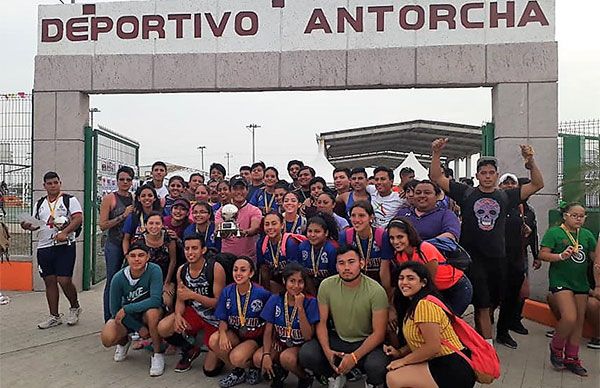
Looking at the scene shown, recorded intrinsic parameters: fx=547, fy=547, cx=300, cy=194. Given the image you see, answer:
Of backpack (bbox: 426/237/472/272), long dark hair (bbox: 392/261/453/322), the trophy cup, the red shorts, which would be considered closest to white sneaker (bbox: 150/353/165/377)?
the red shorts

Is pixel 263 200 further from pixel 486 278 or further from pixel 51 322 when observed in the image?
pixel 51 322

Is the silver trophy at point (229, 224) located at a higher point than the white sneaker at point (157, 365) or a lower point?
higher

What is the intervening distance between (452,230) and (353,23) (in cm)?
393

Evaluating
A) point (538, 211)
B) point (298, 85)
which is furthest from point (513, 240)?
point (298, 85)

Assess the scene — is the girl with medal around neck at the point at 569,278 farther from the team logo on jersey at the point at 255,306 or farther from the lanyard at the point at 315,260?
the team logo on jersey at the point at 255,306

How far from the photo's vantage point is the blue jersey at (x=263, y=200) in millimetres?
6062

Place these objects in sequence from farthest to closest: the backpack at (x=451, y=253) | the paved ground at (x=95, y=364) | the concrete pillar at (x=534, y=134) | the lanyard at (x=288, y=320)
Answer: the concrete pillar at (x=534, y=134) → the paved ground at (x=95, y=364) → the lanyard at (x=288, y=320) → the backpack at (x=451, y=253)

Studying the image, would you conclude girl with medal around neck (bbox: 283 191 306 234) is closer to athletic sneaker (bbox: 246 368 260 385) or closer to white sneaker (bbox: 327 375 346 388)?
athletic sneaker (bbox: 246 368 260 385)

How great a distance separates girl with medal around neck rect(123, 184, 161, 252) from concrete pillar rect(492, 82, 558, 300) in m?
4.21

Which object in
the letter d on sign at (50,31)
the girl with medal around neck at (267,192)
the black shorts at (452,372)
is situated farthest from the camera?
the letter d on sign at (50,31)

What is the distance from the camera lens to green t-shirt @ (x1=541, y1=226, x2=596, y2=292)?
4.78m

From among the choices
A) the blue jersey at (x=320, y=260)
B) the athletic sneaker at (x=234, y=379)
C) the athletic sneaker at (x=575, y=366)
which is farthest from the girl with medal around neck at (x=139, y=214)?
the athletic sneaker at (x=575, y=366)

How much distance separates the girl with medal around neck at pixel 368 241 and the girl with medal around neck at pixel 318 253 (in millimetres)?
142

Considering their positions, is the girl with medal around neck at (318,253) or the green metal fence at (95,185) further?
the green metal fence at (95,185)
